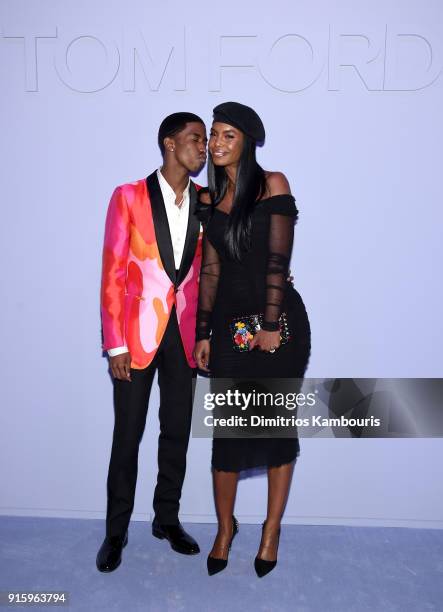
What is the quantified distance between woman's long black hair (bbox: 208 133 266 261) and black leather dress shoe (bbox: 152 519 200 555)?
1.38m

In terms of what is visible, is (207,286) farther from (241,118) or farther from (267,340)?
(241,118)

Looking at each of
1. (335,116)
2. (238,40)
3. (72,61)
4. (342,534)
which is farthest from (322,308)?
(72,61)

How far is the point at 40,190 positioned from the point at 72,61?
0.64 metres

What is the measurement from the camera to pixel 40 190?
291cm

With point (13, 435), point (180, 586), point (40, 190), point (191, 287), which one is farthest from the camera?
point (13, 435)

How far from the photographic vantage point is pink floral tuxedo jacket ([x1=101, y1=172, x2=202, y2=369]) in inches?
100

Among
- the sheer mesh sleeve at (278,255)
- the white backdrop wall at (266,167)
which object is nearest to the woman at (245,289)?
the sheer mesh sleeve at (278,255)

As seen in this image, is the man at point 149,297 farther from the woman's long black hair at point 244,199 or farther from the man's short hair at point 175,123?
the woman's long black hair at point 244,199

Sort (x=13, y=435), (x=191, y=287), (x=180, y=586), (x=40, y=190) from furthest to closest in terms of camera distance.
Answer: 1. (x=13, y=435)
2. (x=40, y=190)
3. (x=191, y=287)
4. (x=180, y=586)

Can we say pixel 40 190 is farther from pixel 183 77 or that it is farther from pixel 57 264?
pixel 183 77

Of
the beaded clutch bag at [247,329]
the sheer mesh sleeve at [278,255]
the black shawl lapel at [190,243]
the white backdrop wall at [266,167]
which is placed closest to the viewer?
the sheer mesh sleeve at [278,255]

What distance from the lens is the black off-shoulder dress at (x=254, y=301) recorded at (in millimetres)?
2408

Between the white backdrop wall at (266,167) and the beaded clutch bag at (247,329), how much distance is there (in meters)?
0.49

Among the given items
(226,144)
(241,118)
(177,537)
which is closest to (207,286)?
(226,144)
